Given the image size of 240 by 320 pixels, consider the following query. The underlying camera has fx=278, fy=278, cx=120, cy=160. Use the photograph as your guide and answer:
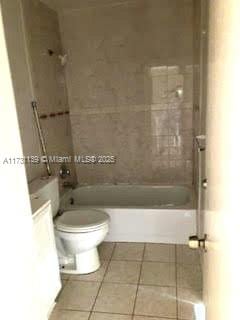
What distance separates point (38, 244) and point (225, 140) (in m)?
1.33

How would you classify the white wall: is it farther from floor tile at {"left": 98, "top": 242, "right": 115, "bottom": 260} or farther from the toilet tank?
floor tile at {"left": 98, "top": 242, "right": 115, "bottom": 260}

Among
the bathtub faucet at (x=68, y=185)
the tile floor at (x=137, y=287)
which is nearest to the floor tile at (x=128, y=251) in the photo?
the tile floor at (x=137, y=287)

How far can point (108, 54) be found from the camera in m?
3.07

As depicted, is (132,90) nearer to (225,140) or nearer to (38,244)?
(38,244)

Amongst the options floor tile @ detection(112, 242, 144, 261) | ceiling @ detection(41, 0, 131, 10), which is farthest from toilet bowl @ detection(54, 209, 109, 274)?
ceiling @ detection(41, 0, 131, 10)

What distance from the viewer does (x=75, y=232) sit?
206 cm

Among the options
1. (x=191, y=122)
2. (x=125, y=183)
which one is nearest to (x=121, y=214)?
(x=125, y=183)

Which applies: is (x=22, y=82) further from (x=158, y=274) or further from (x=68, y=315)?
(x=158, y=274)

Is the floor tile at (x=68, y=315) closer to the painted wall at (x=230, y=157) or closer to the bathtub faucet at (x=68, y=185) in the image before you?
the painted wall at (x=230, y=157)

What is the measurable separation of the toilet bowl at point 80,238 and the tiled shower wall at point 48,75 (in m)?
0.64

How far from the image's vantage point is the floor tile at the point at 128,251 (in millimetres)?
2391

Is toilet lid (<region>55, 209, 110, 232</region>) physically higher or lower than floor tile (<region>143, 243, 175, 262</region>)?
higher

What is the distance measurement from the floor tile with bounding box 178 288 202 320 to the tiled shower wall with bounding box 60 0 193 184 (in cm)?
150

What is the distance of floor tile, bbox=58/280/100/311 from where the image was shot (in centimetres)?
186
